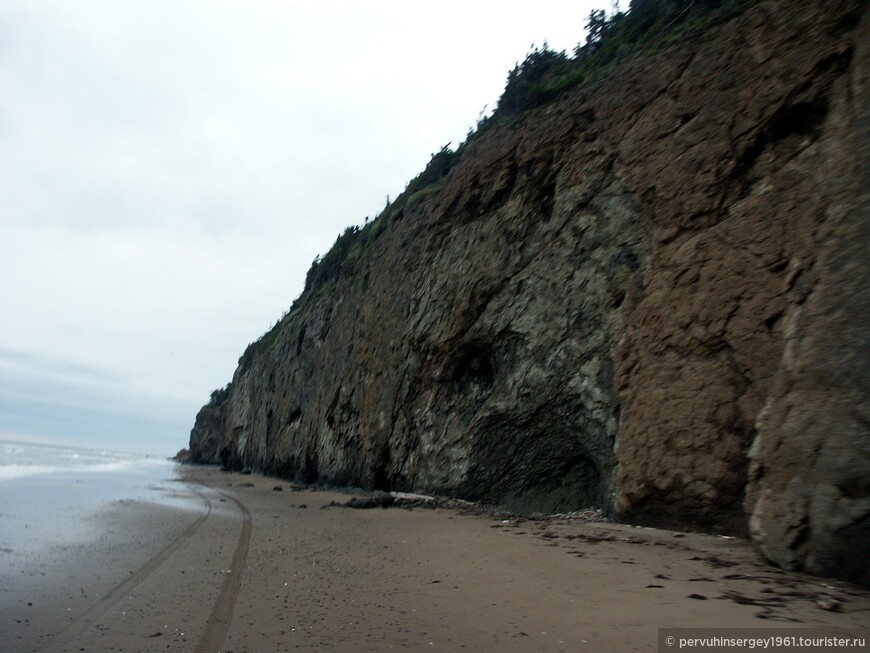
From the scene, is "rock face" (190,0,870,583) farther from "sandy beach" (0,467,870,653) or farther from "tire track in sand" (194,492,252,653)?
"tire track in sand" (194,492,252,653)

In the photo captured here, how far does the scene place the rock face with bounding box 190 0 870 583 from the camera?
5.36 m

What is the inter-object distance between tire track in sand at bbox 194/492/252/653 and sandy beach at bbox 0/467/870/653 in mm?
21

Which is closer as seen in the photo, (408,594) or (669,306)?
(408,594)

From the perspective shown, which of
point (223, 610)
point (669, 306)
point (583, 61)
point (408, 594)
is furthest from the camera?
point (583, 61)

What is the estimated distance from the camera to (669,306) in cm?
961

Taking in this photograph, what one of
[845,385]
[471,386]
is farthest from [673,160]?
[471,386]

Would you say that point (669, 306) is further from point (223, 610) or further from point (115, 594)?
point (115, 594)

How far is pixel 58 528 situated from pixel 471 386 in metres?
10.5

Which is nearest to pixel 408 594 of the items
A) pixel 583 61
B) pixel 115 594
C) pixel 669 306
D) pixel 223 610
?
pixel 223 610

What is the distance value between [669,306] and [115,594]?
30.7ft

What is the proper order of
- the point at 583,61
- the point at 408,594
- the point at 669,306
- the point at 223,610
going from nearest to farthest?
the point at 223,610 < the point at 408,594 < the point at 669,306 < the point at 583,61

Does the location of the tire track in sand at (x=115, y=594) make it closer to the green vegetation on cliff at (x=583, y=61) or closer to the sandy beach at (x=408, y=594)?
the sandy beach at (x=408, y=594)

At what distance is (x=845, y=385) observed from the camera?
16.2 ft

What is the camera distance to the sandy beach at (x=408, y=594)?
386 cm
